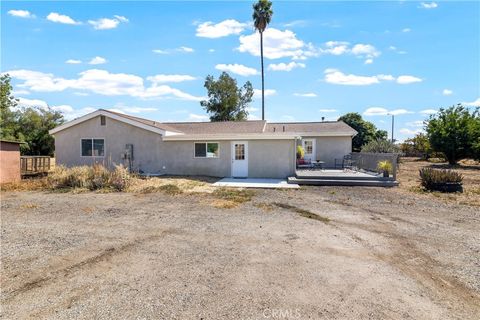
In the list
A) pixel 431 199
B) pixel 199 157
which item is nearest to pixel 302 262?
pixel 431 199

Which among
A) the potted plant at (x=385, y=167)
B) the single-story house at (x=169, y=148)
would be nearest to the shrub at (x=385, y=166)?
the potted plant at (x=385, y=167)

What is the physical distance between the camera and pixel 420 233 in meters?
6.09

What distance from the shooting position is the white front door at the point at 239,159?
15211 mm

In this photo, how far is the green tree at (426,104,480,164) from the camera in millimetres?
23328

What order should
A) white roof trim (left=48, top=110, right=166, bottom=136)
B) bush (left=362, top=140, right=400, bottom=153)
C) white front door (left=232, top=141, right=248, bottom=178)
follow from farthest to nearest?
bush (left=362, top=140, right=400, bottom=153), white roof trim (left=48, top=110, right=166, bottom=136), white front door (left=232, top=141, right=248, bottom=178)

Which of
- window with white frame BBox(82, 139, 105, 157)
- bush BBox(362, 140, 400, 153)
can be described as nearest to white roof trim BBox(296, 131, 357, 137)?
bush BBox(362, 140, 400, 153)

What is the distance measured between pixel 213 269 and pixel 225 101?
3109cm

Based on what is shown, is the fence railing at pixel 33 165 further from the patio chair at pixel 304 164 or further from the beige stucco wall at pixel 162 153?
the patio chair at pixel 304 164

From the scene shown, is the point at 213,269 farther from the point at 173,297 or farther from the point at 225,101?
the point at 225,101

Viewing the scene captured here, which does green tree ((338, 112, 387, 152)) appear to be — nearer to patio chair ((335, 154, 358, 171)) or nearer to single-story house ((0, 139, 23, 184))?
patio chair ((335, 154, 358, 171))

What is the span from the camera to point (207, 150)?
618 inches

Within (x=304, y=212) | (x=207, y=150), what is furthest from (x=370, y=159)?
(x=304, y=212)

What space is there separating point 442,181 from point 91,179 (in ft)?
45.8

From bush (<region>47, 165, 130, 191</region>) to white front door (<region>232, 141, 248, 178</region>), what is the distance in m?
5.35
